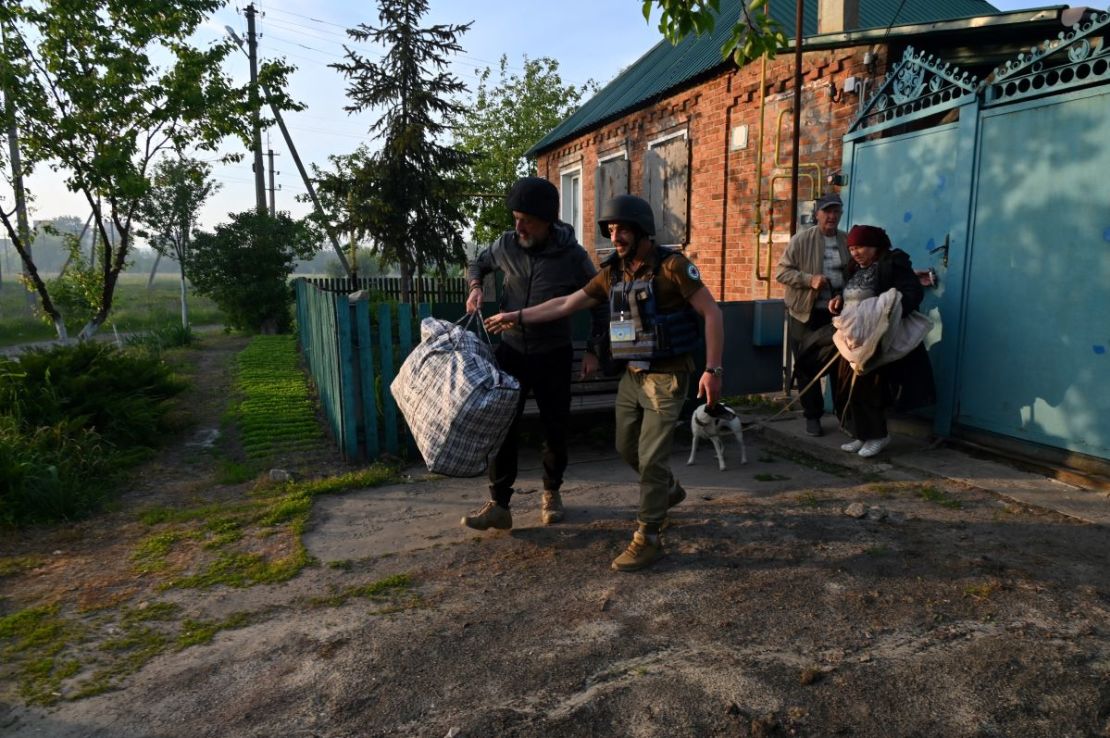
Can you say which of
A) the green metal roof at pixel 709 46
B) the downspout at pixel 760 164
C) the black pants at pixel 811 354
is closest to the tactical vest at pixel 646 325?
the black pants at pixel 811 354

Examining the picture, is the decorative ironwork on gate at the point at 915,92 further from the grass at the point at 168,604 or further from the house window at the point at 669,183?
the grass at the point at 168,604

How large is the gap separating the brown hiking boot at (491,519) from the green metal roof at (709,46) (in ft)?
20.4

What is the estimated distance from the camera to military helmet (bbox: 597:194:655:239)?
3.28 metres

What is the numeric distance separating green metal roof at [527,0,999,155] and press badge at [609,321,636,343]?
5396mm

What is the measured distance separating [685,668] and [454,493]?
2509 millimetres

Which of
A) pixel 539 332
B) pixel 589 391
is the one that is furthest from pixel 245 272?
pixel 539 332

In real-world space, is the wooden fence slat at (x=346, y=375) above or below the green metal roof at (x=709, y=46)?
below

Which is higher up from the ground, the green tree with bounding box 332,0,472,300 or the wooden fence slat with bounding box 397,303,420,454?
the green tree with bounding box 332,0,472,300

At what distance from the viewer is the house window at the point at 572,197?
14.0 meters

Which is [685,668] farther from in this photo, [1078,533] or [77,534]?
[77,534]

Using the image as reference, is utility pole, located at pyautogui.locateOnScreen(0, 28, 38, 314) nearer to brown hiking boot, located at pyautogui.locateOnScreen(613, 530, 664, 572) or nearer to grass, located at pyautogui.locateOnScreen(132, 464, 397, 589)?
grass, located at pyautogui.locateOnScreen(132, 464, 397, 589)

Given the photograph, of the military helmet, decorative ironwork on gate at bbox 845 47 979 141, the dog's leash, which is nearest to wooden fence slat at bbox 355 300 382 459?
the military helmet

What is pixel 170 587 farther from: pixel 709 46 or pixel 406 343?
pixel 709 46

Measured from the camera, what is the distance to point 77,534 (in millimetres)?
4090
